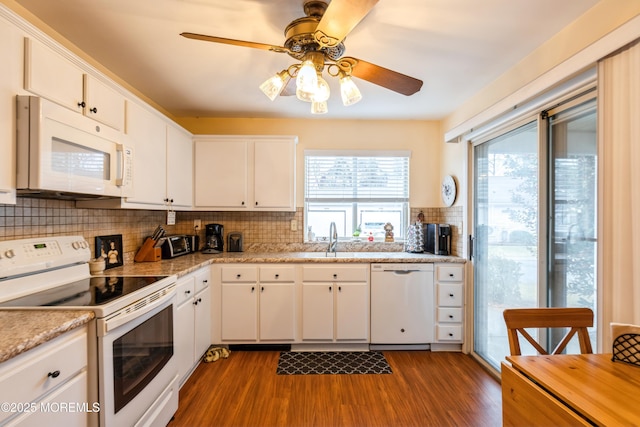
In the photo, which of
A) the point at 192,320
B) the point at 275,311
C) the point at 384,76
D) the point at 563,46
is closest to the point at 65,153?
the point at 192,320

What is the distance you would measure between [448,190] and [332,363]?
7.02ft

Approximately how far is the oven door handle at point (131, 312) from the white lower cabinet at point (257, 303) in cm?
96

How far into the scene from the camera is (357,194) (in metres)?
3.53

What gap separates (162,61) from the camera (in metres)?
2.15

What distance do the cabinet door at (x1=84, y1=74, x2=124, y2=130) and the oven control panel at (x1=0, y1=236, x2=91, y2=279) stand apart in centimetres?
78

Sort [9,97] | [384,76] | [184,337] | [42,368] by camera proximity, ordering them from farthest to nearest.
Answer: [184,337] < [384,76] < [9,97] < [42,368]

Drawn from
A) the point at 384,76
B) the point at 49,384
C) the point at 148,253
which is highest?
the point at 384,76

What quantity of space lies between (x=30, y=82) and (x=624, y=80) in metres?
2.72

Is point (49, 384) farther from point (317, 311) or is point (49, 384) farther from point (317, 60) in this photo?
point (317, 311)

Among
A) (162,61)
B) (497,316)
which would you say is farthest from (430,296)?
(162,61)

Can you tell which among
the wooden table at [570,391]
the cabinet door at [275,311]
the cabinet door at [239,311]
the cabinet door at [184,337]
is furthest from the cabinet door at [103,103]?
the wooden table at [570,391]

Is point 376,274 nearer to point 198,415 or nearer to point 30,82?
point 198,415

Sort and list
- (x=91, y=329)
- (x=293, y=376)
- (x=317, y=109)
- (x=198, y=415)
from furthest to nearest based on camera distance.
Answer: (x=293, y=376), (x=198, y=415), (x=317, y=109), (x=91, y=329)

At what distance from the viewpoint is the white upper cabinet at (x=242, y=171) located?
3.17 metres
